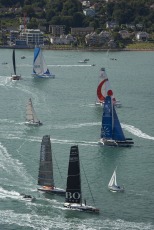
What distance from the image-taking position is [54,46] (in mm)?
94312

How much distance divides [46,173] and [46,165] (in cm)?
35

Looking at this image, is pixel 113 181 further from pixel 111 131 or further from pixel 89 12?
pixel 89 12

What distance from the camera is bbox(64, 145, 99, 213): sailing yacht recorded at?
22.0 metres

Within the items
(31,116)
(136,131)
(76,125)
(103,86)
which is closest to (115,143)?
(136,131)

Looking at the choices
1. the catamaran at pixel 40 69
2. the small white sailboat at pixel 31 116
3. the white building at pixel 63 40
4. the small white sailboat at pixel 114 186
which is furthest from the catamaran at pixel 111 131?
the white building at pixel 63 40

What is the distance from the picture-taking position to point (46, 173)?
24219mm

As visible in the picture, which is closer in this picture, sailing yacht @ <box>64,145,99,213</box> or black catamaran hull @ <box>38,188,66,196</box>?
sailing yacht @ <box>64,145,99,213</box>

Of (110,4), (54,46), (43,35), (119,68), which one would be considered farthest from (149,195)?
(110,4)

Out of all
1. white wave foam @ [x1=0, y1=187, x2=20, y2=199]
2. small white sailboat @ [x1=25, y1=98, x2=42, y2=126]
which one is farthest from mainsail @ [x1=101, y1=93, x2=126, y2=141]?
white wave foam @ [x1=0, y1=187, x2=20, y2=199]

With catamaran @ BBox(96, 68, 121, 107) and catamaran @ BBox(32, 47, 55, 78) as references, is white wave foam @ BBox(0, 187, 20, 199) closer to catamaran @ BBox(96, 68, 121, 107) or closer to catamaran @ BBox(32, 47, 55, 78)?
catamaran @ BBox(96, 68, 121, 107)

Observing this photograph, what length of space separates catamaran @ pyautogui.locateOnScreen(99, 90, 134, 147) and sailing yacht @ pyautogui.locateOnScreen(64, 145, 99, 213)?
27.5ft

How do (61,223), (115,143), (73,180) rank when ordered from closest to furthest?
(61,223) → (73,180) → (115,143)

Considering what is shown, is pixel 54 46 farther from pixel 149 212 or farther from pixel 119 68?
pixel 149 212

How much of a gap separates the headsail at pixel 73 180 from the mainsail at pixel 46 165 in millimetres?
1650
